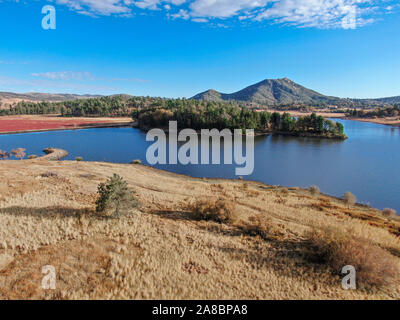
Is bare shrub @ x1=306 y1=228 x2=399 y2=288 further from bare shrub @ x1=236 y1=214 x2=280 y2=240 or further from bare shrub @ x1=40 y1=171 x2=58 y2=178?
bare shrub @ x1=40 y1=171 x2=58 y2=178

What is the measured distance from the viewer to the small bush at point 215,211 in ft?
47.7

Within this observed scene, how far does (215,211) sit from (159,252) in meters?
5.73

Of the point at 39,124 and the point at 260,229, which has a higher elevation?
the point at 39,124

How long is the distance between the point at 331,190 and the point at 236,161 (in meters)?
19.0

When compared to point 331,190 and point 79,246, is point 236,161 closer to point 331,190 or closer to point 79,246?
point 331,190

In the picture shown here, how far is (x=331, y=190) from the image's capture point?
95.0 feet

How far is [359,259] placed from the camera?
8906 mm

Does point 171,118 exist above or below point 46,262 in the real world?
above

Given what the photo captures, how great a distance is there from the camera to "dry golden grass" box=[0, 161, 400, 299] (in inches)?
304

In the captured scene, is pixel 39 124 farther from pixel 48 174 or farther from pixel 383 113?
pixel 383 113

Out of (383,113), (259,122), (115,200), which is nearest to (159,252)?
(115,200)
